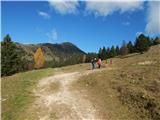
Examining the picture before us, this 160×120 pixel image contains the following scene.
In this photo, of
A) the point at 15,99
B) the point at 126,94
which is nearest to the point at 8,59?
the point at 15,99

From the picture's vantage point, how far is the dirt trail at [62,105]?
18969mm

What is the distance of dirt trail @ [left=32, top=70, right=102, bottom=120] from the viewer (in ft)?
62.2

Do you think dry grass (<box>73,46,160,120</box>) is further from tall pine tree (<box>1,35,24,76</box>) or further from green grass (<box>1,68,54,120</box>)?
tall pine tree (<box>1,35,24,76</box>)

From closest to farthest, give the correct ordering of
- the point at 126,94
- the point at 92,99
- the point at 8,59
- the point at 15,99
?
the point at 126,94 → the point at 92,99 → the point at 15,99 → the point at 8,59

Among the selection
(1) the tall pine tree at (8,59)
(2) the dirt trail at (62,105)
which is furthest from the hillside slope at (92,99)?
(1) the tall pine tree at (8,59)

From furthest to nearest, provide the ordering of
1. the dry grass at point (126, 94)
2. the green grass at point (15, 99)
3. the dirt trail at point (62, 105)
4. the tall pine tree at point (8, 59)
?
the tall pine tree at point (8, 59)
the green grass at point (15, 99)
the dirt trail at point (62, 105)
the dry grass at point (126, 94)

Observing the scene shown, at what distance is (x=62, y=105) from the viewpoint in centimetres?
2130

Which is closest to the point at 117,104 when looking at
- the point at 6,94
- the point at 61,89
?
the point at 61,89

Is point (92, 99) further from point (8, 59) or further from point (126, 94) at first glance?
point (8, 59)

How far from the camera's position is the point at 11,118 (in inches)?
757

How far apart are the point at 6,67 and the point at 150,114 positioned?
1944 inches

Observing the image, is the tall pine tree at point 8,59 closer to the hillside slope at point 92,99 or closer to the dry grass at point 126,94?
the hillside slope at point 92,99

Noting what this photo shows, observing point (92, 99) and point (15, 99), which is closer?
point (92, 99)

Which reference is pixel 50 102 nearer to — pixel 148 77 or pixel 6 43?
pixel 148 77
